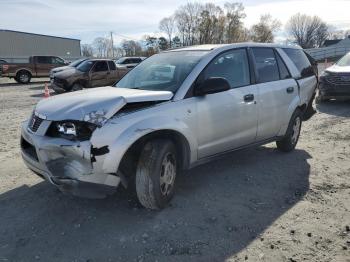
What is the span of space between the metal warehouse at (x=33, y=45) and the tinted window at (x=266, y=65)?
56050 mm

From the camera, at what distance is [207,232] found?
3.71 meters

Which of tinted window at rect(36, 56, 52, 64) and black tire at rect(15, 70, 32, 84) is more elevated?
tinted window at rect(36, 56, 52, 64)

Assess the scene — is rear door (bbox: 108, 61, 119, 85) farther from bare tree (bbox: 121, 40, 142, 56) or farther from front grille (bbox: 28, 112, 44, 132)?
bare tree (bbox: 121, 40, 142, 56)

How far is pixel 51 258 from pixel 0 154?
12.3ft

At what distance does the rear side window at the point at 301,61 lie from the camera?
643cm

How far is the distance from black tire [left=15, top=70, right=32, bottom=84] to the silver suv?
21357 millimetres

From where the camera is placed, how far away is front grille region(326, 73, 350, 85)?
11180 mm

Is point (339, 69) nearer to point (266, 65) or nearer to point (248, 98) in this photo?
point (266, 65)

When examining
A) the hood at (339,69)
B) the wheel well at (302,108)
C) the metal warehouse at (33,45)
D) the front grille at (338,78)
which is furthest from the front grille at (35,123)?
the metal warehouse at (33,45)

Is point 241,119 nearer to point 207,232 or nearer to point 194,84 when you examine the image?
point 194,84

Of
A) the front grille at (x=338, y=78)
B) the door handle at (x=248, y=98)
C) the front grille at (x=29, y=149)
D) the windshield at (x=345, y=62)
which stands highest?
the windshield at (x=345, y=62)

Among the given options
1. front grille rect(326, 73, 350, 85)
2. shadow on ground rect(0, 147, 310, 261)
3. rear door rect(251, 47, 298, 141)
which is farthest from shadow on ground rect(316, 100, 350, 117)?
shadow on ground rect(0, 147, 310, 261)

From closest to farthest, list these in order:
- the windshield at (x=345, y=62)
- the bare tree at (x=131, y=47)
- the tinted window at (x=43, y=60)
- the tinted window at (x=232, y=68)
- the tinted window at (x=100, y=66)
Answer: the tinted window at (x=232, y=68)
the windshield at (x=345, y=62)
the tinted window at (x=100, y=66)
the tinted window at (x=43, y=60)
the bare tree at (x=131, y=47)

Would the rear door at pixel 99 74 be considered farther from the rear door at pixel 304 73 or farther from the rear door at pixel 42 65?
the rear door at pixel 304 73
